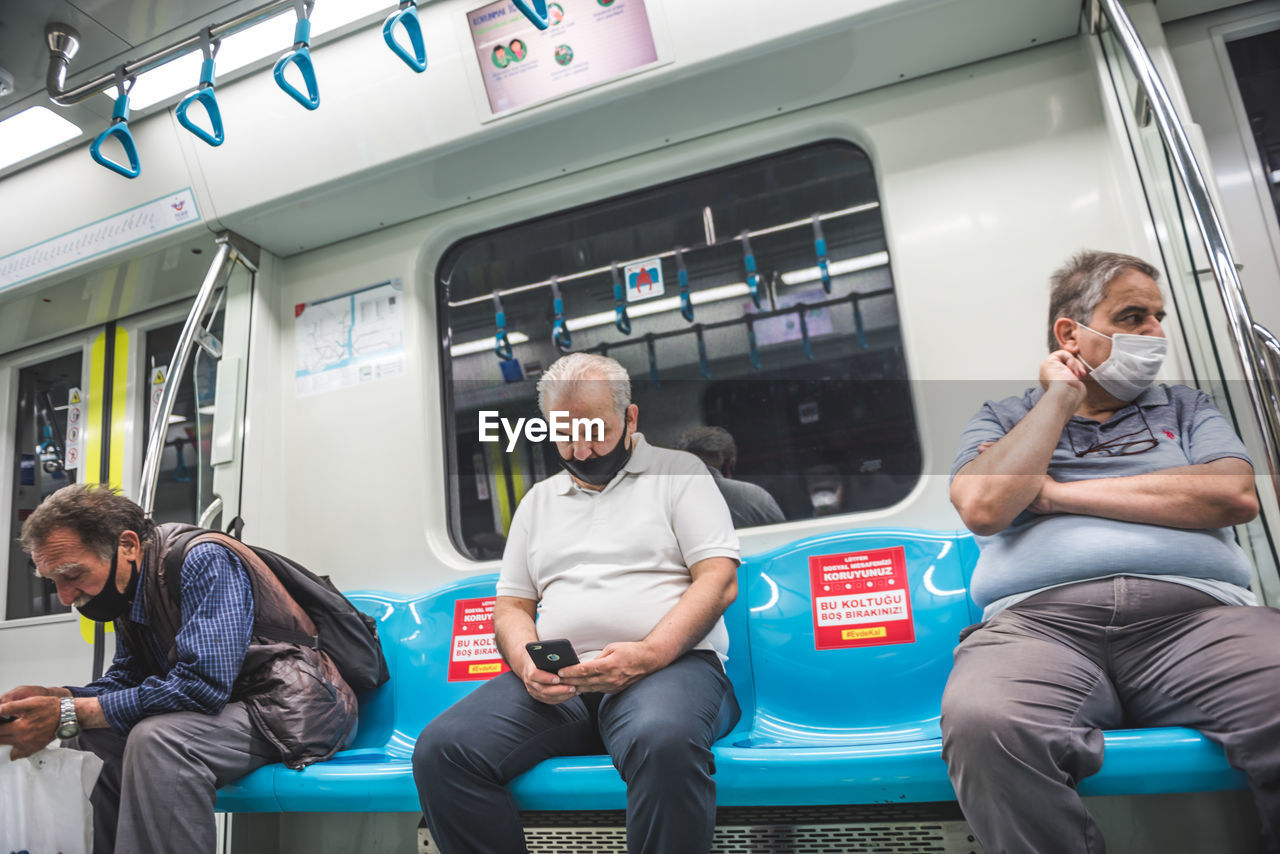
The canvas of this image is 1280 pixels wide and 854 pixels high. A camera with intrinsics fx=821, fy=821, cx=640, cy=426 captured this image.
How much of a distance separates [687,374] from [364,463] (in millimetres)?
1334

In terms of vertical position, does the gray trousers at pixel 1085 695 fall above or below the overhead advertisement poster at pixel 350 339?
below

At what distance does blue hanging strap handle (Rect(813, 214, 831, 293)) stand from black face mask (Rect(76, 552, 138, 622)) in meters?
2.33

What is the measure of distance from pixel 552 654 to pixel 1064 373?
1.27 meters

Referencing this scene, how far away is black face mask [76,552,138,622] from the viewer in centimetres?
221

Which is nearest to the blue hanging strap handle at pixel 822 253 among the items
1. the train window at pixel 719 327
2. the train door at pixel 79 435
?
the train window at pixel 719 327

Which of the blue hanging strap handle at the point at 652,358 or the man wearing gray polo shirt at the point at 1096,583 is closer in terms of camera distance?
the man wearing gray polo shirt at the point at 1096,583

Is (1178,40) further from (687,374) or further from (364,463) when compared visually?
(364,463)

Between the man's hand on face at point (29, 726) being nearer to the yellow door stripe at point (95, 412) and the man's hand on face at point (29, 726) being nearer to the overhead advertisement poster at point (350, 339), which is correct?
the overhead advertisement poster at point (350, 339)

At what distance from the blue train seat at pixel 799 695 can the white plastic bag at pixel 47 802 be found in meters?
0.34

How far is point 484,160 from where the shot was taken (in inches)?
119

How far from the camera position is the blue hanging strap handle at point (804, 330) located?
2.89 meters

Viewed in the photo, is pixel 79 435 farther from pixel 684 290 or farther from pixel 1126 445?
pixel 1126 445

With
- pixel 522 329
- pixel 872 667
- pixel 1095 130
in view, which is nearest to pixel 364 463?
pixel 522 329

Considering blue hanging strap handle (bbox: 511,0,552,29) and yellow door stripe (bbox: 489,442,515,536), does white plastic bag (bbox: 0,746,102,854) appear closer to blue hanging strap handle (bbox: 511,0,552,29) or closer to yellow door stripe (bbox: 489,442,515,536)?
yellow door stripe (bbox: 489,442,515,536)
